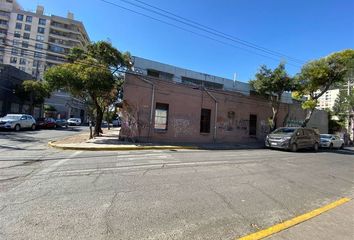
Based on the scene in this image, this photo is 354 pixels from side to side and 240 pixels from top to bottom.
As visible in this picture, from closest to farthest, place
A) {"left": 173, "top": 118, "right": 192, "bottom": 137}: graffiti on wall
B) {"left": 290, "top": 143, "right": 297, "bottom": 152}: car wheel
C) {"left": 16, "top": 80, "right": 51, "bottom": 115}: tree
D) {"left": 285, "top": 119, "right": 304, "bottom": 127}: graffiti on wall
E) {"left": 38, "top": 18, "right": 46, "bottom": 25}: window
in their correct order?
{"left": 290, "top": 143, "right": 297, "bottom": 152}: car wheel → {"left": 173, "top": 118, "right": 192, "bottom": 137}: graffiti on wall → {"left": 285, "top": 119, "right": 304, "bottom": 127}: graffiti on wall → {"left": 16, "top": 80, "right": 51, "bottom": 115}: tree → {"left": 38, "top": 18, "right": 46, "bottom": 25}: window

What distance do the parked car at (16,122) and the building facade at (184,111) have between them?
13069mm

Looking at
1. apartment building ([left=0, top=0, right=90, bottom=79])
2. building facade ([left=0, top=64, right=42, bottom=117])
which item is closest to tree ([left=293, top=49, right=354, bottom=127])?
building facade ([left=0, top=64, right=42, bottom=117])

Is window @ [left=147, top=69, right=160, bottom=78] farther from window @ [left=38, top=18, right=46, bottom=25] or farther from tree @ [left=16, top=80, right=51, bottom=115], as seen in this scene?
window @ [left=38, top=18, right=46, bottom=25]

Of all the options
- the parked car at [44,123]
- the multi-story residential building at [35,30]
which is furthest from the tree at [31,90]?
the multi-story residential building at [35,30]

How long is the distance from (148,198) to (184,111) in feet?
49.2

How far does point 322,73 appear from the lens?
2178cm

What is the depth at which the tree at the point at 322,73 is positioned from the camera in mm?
21375

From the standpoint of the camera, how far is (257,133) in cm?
2527

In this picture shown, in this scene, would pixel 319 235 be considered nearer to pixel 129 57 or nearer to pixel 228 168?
pixel 228 168

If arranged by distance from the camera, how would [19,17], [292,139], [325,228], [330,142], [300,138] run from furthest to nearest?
[19,17], [330,142], [300,138], [292,139], [325,228]

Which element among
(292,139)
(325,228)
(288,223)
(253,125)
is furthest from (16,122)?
(325,228)

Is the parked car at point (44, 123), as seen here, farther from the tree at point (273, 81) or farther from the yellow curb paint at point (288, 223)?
the yellow curb paint at point (288, 223)

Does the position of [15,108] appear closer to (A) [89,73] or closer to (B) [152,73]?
(B) [152,73]

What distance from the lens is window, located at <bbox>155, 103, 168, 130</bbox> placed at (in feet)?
63.1
